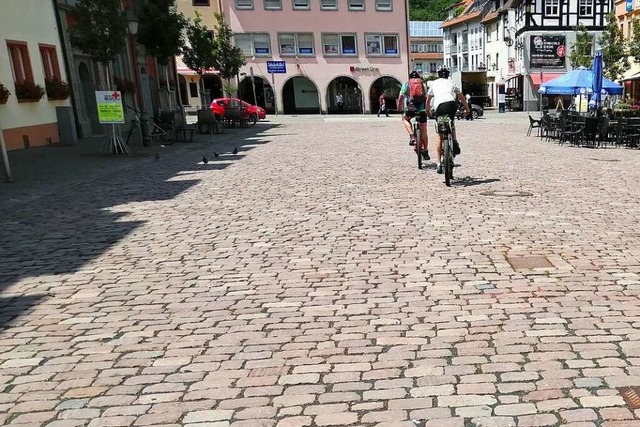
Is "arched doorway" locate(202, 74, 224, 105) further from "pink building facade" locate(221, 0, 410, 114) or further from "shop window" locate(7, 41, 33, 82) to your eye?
"shop window" locate(7, 41, 33, 82)

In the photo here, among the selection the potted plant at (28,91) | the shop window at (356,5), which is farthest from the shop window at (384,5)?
the potted plant at (28,91)

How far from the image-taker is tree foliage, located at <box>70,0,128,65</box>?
626 inches

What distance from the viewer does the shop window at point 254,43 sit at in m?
48.7

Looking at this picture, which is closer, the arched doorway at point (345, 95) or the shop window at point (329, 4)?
the shop window at point (329, 4)

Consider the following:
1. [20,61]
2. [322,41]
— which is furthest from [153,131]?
[322,41]

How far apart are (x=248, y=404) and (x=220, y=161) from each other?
1223 cm

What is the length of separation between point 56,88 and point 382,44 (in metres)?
34.1

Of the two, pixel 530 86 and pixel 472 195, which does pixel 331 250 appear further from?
pixel 530 86

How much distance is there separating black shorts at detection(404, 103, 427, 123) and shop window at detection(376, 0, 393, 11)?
4030 cm

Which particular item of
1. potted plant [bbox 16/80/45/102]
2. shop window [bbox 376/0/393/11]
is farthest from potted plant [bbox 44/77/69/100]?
shop window [bbox 376/0/393/11]

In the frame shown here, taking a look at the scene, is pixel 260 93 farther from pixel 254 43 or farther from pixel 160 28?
pixel 160 28

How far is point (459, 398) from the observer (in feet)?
9.71

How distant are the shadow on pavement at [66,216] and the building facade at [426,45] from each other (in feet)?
299

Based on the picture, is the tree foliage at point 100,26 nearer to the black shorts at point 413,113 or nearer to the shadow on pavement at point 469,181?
the black shorts at point 413,113
